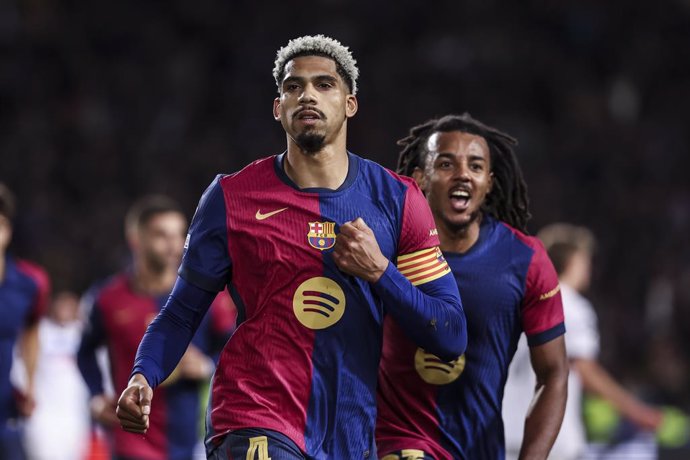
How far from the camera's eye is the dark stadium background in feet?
47.1

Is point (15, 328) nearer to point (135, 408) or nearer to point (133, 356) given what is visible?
point (133, 356)

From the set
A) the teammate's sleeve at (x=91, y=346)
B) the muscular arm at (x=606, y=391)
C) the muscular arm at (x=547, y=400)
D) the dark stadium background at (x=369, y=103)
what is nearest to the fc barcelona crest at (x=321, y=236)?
the muscular arm at (x=547, y=400)

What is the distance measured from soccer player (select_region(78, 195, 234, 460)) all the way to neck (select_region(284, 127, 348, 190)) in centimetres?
294

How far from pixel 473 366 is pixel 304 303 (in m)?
0.95

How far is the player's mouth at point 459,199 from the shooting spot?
456 centimetres

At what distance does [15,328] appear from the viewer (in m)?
7.36

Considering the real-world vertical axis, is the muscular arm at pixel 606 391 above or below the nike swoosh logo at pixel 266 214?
above

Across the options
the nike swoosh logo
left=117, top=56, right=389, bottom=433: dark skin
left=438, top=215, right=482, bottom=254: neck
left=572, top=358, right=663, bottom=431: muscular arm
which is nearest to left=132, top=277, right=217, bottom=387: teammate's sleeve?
left=117, top=56, right=389, bottom=433: dark skin

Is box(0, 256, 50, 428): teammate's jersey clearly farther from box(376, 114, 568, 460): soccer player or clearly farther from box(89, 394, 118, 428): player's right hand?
box(376, 114, 568, 460): soccer player

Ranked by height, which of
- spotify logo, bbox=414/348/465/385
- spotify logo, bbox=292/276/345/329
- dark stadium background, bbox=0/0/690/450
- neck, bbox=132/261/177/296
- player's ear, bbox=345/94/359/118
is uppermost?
dark stadium background, bbox=0/0/690/450

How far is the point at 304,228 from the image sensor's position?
12.8ft

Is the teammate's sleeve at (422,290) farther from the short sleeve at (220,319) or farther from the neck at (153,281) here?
the neck at (153,281)

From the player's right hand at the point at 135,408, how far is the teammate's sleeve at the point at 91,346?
3245mm

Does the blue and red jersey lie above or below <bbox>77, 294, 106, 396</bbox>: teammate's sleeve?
below
